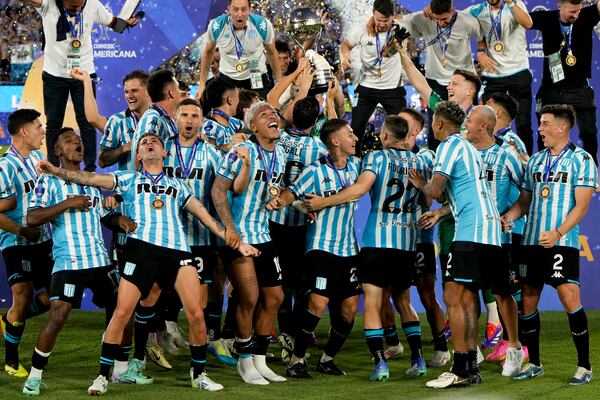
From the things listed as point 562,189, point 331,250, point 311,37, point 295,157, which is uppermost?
point 311,37

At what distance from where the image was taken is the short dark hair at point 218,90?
28.9 ft

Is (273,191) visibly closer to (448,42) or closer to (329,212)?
(329,212)

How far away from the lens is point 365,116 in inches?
429

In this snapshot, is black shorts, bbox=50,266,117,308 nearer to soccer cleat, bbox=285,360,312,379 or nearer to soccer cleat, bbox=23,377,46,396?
soccer cleat, bbox=23,377,46,396

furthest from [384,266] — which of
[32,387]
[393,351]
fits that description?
[32,387]

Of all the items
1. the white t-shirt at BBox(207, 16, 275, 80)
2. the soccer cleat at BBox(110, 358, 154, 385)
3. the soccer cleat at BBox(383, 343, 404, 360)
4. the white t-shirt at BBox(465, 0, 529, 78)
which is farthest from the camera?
the white t-shirt at BBox(207, 16, 275, 80)

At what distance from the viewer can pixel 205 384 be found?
24.8 ft

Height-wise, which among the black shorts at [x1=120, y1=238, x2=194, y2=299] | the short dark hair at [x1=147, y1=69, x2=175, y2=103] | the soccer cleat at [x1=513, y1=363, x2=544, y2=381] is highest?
the short dark hair at [x1=147, y1=69, x2=175, y2=103]

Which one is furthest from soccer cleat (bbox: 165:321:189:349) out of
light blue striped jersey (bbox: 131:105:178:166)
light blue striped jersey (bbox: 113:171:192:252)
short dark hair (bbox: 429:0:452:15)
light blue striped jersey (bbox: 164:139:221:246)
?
short dark hair (bbox: 429:0:452:15)

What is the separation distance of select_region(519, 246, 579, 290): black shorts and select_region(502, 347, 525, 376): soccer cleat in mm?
646

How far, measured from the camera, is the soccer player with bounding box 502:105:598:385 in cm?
767

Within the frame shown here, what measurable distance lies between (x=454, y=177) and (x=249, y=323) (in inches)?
75.4

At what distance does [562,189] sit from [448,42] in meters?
3.46

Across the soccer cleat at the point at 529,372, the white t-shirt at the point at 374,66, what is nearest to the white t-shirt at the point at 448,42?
the white t-shirt at the point at 374,66
